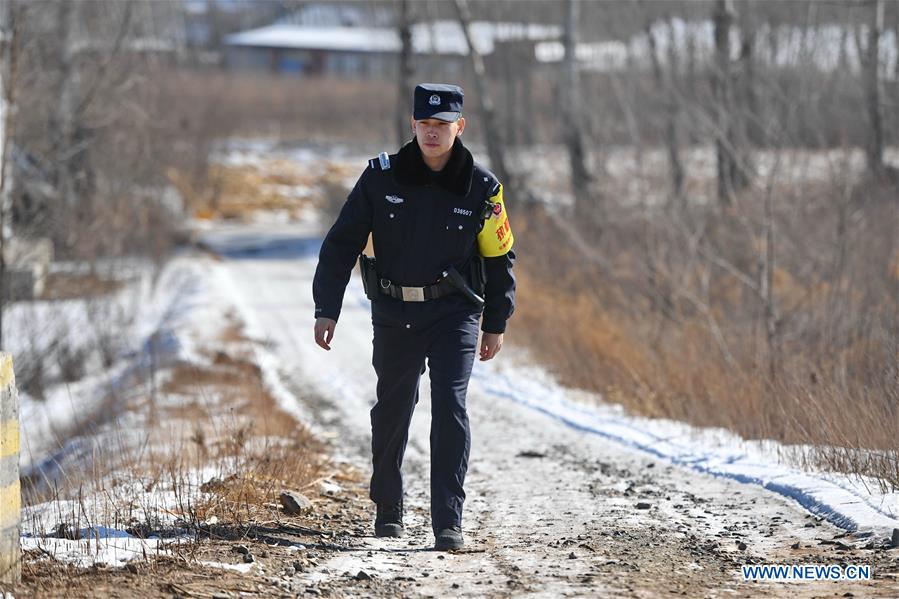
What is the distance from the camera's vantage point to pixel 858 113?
19.4 m

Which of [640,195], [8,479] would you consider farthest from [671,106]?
[8,479]

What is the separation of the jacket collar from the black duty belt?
1.38 ft

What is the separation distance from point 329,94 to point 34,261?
45940 millimetres

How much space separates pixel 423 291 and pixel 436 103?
832 mm

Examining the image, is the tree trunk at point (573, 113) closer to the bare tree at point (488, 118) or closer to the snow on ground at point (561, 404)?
the bare tree at point (488, 118)

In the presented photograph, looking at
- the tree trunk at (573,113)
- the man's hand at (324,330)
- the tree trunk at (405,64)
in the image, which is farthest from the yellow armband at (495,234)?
the tree trunk at (405,64)

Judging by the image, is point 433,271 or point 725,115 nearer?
point 433,271

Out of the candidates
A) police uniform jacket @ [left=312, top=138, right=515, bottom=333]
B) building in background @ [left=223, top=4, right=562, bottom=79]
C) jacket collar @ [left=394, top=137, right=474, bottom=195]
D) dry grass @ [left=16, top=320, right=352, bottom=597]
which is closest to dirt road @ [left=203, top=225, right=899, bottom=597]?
dry grass @ [left=16, top=320, right=352, bottom=597]

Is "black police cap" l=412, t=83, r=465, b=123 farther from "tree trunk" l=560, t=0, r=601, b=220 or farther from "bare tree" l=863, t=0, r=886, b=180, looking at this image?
"tree trunk" l=560, t=0, r=601, b=220

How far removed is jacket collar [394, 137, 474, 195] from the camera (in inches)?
219

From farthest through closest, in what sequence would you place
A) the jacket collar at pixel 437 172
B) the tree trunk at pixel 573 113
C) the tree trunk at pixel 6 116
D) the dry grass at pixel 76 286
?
the tree trunk at pixel 573 113, the dry grass at pixel 76 286, the tree trunk at pixel 6 116, the jacket collar at pixel 437 172

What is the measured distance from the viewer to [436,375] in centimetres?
566

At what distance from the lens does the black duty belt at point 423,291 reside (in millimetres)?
5613

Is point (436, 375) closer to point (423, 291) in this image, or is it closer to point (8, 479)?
point (423, 291)
